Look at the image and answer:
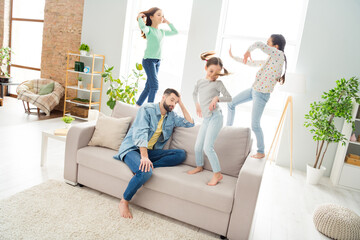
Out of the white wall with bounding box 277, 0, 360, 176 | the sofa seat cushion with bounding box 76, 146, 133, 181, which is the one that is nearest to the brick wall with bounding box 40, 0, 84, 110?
the sofa seat cushion with bounding box 76, 146, 133, 181

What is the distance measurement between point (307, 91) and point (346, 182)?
136cm

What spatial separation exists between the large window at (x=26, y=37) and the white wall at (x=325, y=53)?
18.6ft

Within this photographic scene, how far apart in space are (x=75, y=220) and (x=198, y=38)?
11.1ft

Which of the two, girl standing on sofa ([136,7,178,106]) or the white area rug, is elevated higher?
girl standing on sofa ([136,7,178,106])

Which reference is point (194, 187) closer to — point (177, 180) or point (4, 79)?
point (177, 180)

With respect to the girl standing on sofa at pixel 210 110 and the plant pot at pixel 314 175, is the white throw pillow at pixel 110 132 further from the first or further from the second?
the plant pot at pixel 314 175

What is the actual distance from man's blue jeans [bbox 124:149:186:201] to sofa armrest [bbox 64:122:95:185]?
55 centimetres

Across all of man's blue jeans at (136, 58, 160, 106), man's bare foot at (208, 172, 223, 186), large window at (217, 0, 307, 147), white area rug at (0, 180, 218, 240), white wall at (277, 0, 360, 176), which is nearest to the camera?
white area rug at (0, 180, 218, 240)

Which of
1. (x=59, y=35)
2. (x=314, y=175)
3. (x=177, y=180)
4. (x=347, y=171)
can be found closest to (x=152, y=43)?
(x=177, y=180)

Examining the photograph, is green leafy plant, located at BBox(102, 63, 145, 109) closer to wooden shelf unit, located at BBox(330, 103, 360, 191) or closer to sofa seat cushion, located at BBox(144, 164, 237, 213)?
sofa seat cushion, located at BBox(144, 164, 237, 213)

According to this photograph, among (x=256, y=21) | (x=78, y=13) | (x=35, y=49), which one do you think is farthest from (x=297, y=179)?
(x=35, y=49)

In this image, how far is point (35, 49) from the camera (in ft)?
21.4

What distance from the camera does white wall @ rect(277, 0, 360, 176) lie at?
12.5ft

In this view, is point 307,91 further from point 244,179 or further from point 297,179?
point 244,179
